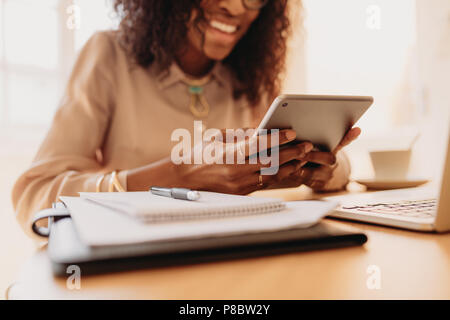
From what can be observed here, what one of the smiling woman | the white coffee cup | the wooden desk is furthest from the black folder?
the white coffee cup

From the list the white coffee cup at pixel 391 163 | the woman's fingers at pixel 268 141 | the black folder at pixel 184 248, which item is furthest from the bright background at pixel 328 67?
the black folder at pixel 184 248

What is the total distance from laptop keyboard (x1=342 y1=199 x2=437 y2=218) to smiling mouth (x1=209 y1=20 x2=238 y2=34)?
758mm

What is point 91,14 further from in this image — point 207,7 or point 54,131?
point 54,131

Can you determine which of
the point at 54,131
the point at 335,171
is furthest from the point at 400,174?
the point at 54,131

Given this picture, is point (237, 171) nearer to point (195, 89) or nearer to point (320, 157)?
point (320, 157)

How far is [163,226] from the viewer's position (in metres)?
0.28

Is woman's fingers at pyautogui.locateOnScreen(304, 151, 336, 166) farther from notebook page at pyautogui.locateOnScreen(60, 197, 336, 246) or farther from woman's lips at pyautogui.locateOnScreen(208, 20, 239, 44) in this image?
woman's lips at pyautogui.locateOnScreen(208, 20, 239, 44)

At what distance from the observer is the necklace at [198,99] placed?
1102mm

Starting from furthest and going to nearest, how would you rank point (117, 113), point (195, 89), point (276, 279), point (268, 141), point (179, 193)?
1. point (195, 89)
2. point (117, 113)
3. point (268, 141)
4. point (179, 193)
5. point (276, 279)

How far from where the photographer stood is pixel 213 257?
29cm

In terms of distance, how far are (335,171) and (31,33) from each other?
1293mm

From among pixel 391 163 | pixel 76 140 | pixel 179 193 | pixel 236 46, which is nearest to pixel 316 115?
pixel 179 193

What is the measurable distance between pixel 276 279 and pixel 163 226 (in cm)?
9

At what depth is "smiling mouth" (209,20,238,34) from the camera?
1067 millimetres
